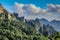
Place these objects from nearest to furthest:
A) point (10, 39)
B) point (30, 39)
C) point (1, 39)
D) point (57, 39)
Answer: point (57, 39) → point (1, 39) → point (10, 39) → point (30, 39)

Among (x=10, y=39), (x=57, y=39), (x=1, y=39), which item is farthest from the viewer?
(x=10, y=39)

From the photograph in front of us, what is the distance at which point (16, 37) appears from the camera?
159250mm

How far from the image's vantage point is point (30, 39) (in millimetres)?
161375

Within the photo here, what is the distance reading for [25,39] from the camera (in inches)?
6467

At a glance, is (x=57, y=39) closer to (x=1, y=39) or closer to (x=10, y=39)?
(x=1, y=39)

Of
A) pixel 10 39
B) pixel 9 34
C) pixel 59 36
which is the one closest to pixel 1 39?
pixel 10 39

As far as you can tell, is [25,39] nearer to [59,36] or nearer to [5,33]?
[5,33]

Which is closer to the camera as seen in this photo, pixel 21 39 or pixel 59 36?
pixel 59 36

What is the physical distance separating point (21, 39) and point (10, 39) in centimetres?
1115

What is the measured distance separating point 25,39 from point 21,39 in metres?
4.15

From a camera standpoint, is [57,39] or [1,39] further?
[1,39]

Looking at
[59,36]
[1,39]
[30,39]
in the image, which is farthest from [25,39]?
[59,36]

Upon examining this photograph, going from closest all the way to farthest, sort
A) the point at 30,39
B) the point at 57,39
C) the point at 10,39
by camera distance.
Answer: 1. the point at 57,39
2. the point at 10,39
3. the point at 30,39

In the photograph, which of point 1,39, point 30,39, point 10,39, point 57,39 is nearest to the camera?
point 57,39
